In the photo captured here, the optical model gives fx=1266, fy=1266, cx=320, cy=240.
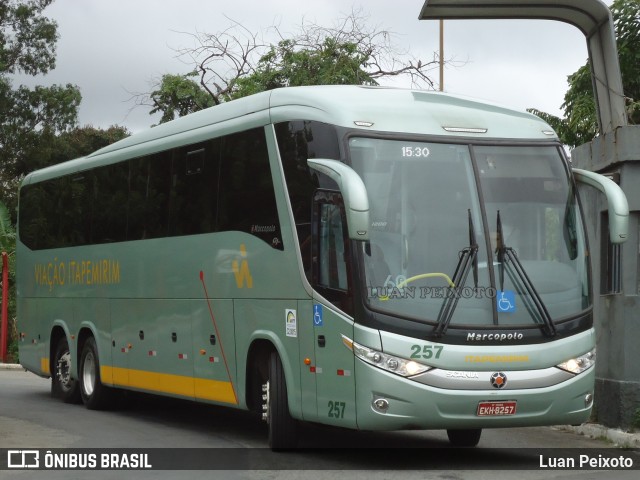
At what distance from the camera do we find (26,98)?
48906 millimetres

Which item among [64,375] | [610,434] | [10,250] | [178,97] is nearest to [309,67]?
[178,97]

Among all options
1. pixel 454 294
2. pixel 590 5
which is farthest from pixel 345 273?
pixel 590 5

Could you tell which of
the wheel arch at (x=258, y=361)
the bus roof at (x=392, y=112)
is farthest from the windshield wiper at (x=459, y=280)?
the wheel arch at (x=258, y=361)

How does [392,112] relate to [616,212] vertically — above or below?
above

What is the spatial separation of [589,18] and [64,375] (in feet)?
30.8

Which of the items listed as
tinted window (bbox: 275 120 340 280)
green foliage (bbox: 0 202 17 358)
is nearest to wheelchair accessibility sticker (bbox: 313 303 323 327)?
tinted window (bbox: 275 120 340 280)

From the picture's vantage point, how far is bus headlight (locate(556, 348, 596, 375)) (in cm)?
1151

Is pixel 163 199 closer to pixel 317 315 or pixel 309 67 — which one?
pixel 317 315

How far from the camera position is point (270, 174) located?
12.8 meters

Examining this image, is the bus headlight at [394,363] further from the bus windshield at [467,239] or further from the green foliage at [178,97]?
the green foliage at [178,97]

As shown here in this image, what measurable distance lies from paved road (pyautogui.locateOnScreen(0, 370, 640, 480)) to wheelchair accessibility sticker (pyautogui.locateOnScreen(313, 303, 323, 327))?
1317mm

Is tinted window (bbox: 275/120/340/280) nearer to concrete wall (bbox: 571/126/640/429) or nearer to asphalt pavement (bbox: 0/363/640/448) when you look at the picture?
concrete wall (bbox: 571/126/640/429)

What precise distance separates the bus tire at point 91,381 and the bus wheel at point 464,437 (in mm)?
6210

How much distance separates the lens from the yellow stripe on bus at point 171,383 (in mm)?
13930
